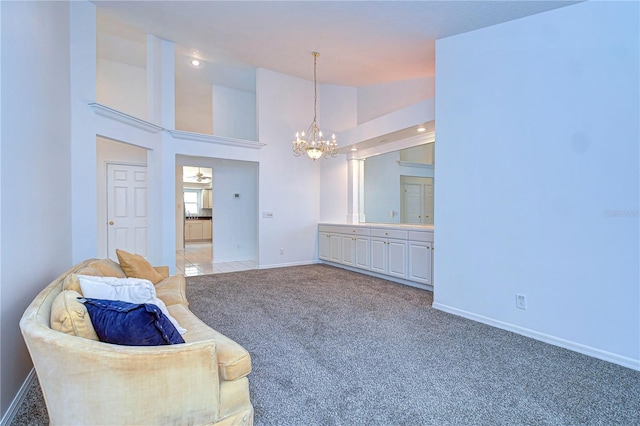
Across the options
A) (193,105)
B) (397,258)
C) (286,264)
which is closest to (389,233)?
(397,258)

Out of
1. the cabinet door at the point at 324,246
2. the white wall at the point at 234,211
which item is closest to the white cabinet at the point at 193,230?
the white wall at the point at 234,211

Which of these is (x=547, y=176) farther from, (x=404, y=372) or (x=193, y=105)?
(x=193, y=105)

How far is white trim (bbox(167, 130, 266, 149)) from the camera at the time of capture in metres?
5.19

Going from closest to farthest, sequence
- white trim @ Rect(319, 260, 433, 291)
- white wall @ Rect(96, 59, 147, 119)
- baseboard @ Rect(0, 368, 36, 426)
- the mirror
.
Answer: baseboard @ Rect(0, 368, 36, 426) < white trim @ Rect(319, 260, 433, 291) < white wall @ Rect(96, 59, 147, 119) < the mirror

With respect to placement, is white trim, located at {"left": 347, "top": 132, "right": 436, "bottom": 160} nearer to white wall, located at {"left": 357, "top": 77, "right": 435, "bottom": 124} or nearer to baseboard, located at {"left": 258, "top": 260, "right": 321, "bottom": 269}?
white wall, located at {"left": 357, "top": 77, "right": 435, "bottom": 124}

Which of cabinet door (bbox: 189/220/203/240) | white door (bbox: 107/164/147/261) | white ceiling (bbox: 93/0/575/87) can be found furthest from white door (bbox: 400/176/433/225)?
cabinet door (bbox: 189/220/203/240)

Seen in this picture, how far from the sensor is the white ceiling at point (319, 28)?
3.21 m

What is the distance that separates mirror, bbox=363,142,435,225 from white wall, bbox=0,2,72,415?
524 centimetres

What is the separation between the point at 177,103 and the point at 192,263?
4.13 meters

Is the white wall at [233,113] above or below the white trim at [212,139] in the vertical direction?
above

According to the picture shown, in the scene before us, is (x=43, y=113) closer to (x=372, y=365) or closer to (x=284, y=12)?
(x=284, y=12)

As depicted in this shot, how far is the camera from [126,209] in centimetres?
580

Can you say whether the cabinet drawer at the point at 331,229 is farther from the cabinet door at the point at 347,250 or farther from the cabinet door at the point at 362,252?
the cabinet door at the point at 362,252

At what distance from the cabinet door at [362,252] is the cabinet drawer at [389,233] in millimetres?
238
